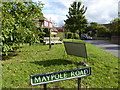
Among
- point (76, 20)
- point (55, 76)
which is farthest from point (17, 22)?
point (76, 20)

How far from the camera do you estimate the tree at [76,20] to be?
106ft

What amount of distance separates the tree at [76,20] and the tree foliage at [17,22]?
25.7 metres

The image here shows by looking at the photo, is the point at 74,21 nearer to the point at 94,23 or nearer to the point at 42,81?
the point at 94,23

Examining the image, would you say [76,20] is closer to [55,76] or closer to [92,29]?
[92,29]

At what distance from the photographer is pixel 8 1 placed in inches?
217

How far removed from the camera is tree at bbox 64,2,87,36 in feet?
106

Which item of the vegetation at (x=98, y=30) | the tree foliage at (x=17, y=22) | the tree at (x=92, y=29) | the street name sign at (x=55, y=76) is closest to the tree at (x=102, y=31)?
the vegetation at (x=98, y=30)

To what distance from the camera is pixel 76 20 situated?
106 ft

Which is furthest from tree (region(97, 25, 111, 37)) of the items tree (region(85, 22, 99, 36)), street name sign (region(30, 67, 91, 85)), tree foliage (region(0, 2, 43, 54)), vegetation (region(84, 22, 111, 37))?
street name sign (region(30, 67, 91, 85))

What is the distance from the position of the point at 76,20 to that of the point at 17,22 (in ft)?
91.0

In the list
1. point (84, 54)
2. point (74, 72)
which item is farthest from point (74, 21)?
point (74, 72)

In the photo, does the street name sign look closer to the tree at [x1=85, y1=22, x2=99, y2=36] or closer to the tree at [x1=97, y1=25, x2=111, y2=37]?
the tree at [x1=97, y1=25, x2=111, y2=37]

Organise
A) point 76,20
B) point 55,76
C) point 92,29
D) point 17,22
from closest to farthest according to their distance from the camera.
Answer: point 55,76
point 17,22
point 76,20
point 92,29

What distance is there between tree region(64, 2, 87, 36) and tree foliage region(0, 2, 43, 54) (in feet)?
84.2
